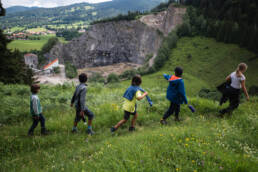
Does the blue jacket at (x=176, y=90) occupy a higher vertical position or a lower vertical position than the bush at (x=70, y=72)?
higher

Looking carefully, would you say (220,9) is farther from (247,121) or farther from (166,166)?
(166,166)

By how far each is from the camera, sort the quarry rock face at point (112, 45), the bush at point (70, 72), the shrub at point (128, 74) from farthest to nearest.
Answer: the quarry rock face at point (112, 45) < the bush at point (70, 72) < the shrub at point (128, 74)

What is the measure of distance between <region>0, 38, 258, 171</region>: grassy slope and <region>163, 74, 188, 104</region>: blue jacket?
118 centimetres

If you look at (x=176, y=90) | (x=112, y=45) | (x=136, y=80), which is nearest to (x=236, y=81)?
(x=176, y=90)

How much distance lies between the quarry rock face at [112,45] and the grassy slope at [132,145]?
84398 mm

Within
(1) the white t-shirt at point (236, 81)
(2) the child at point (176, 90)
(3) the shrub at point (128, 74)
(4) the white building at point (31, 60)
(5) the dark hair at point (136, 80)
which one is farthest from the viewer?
(4) the white building at point (31, 60)

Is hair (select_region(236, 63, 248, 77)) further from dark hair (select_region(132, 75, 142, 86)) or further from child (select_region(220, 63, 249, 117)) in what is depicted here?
dark hair (select_region(132, 75, 142, 86))

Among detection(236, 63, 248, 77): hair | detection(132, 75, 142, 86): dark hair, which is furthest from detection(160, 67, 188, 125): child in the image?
detection(236, 63, 248, 77): hair

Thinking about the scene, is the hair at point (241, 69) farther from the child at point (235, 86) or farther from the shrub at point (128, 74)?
the shrub at point (128, 74)

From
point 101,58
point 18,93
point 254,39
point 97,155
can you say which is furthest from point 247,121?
point 101,58

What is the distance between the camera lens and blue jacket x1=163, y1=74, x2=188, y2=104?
6.86 metres

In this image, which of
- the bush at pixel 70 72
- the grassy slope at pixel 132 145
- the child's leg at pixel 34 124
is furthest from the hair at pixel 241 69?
the bush at pixel 70 72

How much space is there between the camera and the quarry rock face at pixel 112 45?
91250 mm

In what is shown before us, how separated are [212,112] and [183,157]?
220 inches
